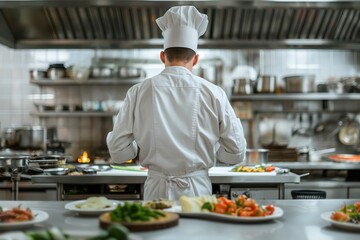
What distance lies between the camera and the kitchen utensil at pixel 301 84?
6.05 metres

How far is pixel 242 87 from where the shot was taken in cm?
616

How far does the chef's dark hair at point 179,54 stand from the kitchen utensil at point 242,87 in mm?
3479

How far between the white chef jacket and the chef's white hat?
0.16m

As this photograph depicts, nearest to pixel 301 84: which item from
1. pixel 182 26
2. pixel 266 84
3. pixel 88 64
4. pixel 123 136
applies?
pixel 266 84

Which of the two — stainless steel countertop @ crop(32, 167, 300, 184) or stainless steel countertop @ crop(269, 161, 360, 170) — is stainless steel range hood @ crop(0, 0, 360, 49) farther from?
stainless steel countertop @ crop(32, 167, 300, 184)

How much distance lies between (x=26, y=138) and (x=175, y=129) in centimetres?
346

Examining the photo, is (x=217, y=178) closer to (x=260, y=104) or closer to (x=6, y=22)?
(x=260, y=104)

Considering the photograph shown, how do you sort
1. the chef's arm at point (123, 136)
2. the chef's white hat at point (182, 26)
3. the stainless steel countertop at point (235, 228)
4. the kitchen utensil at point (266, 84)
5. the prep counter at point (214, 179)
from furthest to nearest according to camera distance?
the kitchen utensil at point (266, 84), the prep counter at point (214, 179), the chef's white hat at point (182, 26), the chef's arm at point (123, 136), the stainless steel countertop at point (235, 228)

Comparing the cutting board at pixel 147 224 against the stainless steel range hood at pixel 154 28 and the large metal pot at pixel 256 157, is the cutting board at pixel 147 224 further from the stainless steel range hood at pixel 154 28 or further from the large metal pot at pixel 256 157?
the stainless steel range hood at pixel 154 28

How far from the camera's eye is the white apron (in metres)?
2.64

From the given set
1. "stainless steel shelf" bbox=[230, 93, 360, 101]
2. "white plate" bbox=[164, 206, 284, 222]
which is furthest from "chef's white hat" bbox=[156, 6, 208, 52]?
"stainless steel shelf" bbox=[230, 93, 360, 101]

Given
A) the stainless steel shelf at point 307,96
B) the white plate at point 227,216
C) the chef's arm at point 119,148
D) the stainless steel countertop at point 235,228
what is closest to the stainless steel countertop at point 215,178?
the chef's arm at point 119,148

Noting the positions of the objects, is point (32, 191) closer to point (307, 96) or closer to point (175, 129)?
point (175, 129)

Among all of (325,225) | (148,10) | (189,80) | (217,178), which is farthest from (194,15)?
(148,10)
